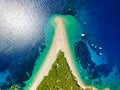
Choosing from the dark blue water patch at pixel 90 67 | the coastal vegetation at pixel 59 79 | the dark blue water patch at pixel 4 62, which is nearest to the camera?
the coastal vegetation at pixel 59 79

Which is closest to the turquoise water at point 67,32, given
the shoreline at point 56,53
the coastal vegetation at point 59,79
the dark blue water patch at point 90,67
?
the shoreline at point 56,53

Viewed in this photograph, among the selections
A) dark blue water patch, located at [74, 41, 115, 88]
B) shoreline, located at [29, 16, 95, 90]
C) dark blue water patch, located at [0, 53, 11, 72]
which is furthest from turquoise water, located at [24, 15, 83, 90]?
dark blue water patch, located at [0, 53, 11, 72]

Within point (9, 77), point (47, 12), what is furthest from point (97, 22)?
point (9, 77)

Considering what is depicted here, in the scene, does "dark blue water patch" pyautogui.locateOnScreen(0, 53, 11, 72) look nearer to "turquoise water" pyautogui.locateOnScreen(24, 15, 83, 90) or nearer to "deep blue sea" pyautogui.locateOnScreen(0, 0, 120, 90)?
"deep blue sea" pyautogui.locateOnScreen(0, 0, 120, 90)

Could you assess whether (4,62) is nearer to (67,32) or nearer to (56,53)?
(56,53)

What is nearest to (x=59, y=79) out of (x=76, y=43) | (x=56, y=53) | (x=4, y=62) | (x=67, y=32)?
(x=56, y=53)

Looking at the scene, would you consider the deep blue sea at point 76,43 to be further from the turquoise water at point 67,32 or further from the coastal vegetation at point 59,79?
the coastal vegetation at point 59,79
